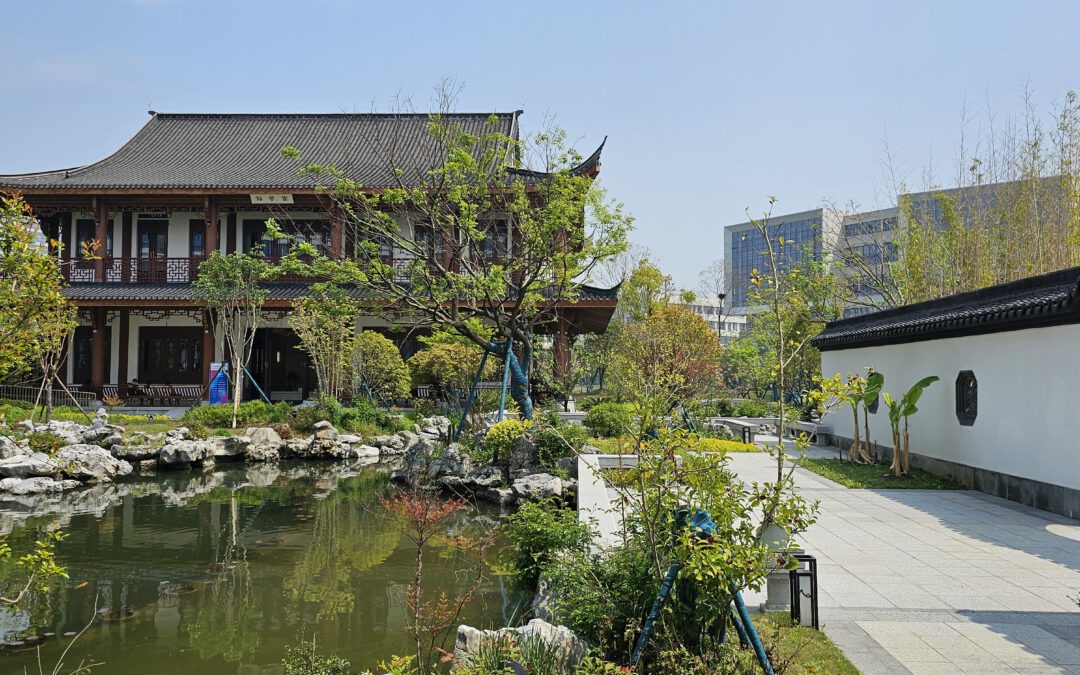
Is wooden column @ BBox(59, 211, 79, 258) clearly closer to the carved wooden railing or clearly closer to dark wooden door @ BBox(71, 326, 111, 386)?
the carved wooden railing

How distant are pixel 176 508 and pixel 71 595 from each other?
377 centimetres

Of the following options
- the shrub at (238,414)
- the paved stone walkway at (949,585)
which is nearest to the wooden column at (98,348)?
the shrub at (238,414)

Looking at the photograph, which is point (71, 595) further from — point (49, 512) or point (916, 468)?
point (916, 468)

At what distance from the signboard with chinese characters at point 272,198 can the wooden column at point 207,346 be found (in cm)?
336

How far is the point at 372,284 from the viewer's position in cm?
1144

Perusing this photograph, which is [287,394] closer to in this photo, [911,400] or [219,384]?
[219,384]

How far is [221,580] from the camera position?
21.4 ft

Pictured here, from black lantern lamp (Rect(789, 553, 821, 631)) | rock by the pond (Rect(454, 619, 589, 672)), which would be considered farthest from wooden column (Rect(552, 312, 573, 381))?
rock by the pond (Rect(454, 619, 589, 672))

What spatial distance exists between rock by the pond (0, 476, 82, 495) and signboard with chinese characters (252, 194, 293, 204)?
405 inches

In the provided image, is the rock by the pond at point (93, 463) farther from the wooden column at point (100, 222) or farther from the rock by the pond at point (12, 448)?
the wooden column at point (100, 222)

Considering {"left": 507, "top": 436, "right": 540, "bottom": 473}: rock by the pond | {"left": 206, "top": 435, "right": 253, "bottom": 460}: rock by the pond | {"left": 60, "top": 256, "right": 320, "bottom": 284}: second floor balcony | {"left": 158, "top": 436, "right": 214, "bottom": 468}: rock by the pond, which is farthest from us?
{"left": 60, "top": 256, "right": 320, "bottom": 284}: second floor balcony

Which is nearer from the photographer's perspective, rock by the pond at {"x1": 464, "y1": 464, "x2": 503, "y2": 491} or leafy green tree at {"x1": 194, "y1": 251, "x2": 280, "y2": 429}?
rock by the pond at {"x1": 464, "y1": 464, "x2": 503, "y2": 491}

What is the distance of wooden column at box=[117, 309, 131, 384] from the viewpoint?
2025cm

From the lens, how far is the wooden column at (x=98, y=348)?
62.6 ft
